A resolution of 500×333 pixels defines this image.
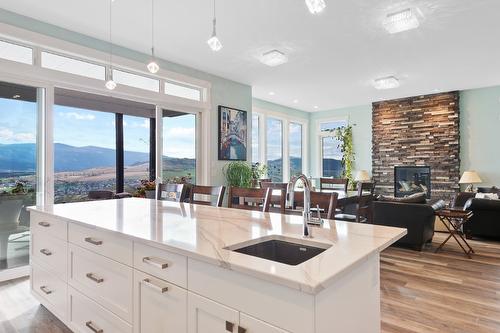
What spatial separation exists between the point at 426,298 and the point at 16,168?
450 centimetres

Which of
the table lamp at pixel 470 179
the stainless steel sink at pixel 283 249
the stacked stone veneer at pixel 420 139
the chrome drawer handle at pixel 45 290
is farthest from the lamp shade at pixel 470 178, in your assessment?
the chrome drawer handle at pixel 45 290

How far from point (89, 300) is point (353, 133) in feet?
26.5

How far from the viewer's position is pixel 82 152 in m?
6.33

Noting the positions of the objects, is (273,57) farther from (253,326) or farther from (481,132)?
(481,132)

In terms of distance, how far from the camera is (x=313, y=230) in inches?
62.7

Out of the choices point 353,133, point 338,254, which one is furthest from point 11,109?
point 353,133

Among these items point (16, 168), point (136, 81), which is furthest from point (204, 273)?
point (136, 81)

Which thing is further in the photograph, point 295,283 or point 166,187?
point 166,187

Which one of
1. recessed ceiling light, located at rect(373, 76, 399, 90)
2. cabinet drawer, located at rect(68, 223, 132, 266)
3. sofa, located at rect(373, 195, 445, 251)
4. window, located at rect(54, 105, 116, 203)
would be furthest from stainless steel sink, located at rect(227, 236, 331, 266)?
window, located at rect(54, 105, 116, 203)

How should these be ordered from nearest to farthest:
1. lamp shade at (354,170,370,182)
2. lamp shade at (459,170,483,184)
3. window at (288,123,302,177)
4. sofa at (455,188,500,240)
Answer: sofa at (455,188,500,240) → lamp shade at (459,170,483,184) → lamp shade at (354,170,370,182) → window at (288,123,302,177)

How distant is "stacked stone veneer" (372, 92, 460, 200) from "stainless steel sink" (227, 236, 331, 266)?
6.95 meters

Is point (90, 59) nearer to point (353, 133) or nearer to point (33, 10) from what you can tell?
point (33, 10)

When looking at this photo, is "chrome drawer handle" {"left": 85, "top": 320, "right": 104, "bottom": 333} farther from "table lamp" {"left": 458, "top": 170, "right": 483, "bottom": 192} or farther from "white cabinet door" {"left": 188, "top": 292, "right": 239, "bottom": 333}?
"table lamp" {"left": 458, "top": 170, "right": 483, "bottom": 192}

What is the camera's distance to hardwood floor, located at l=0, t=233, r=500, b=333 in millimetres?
2301
